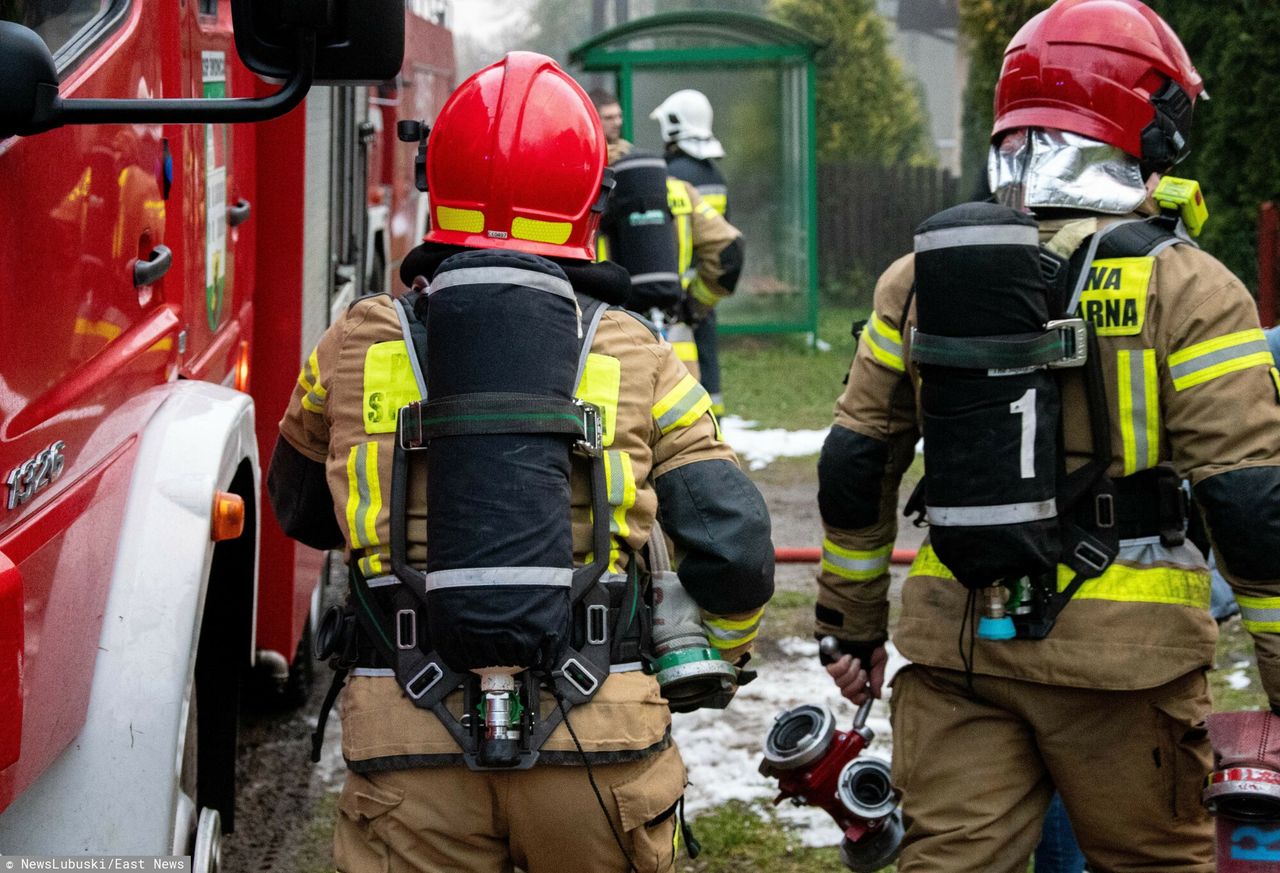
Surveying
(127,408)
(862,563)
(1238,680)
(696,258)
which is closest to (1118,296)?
→ (862,563)

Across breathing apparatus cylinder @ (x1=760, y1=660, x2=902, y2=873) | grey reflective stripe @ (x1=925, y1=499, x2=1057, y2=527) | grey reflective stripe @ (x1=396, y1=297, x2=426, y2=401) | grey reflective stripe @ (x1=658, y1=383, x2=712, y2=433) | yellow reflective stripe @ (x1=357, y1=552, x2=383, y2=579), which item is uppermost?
grey reflective stripe @ (x1=396, y1=297, x2=426, y2=401)

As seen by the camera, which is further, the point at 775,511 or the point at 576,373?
the point at 775,511

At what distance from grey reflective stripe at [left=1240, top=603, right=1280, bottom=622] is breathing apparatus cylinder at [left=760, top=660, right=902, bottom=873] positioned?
2.66ft

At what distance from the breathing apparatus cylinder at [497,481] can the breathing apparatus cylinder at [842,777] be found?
1177 millimetres

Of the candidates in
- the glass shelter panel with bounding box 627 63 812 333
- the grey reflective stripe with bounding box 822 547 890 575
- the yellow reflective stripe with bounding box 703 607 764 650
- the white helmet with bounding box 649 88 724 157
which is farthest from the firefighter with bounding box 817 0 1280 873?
the glass shelter panel with bounding box 627 63 812 333

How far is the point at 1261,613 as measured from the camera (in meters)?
2.83

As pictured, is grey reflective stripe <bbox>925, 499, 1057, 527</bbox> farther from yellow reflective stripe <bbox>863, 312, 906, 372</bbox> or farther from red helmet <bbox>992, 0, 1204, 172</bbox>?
red helmet <bbox>992, 0, 1204, 172</bbox>

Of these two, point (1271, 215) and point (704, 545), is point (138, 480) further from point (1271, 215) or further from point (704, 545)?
point (1271, 215)

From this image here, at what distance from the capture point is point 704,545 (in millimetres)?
2510

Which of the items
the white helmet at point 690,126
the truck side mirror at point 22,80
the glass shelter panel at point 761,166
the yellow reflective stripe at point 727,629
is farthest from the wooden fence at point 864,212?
the truck side mirror at point 22,80

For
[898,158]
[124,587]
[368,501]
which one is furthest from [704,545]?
[898,158]

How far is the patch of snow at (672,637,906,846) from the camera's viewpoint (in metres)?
4.66

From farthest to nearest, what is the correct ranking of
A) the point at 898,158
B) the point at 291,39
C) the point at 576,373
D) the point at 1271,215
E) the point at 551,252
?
the point at 898,158 → the point at 1271,215 → the point at 551,252 → the point at 576,373 → the point at 291,39

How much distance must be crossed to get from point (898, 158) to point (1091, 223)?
2189 centimetres
